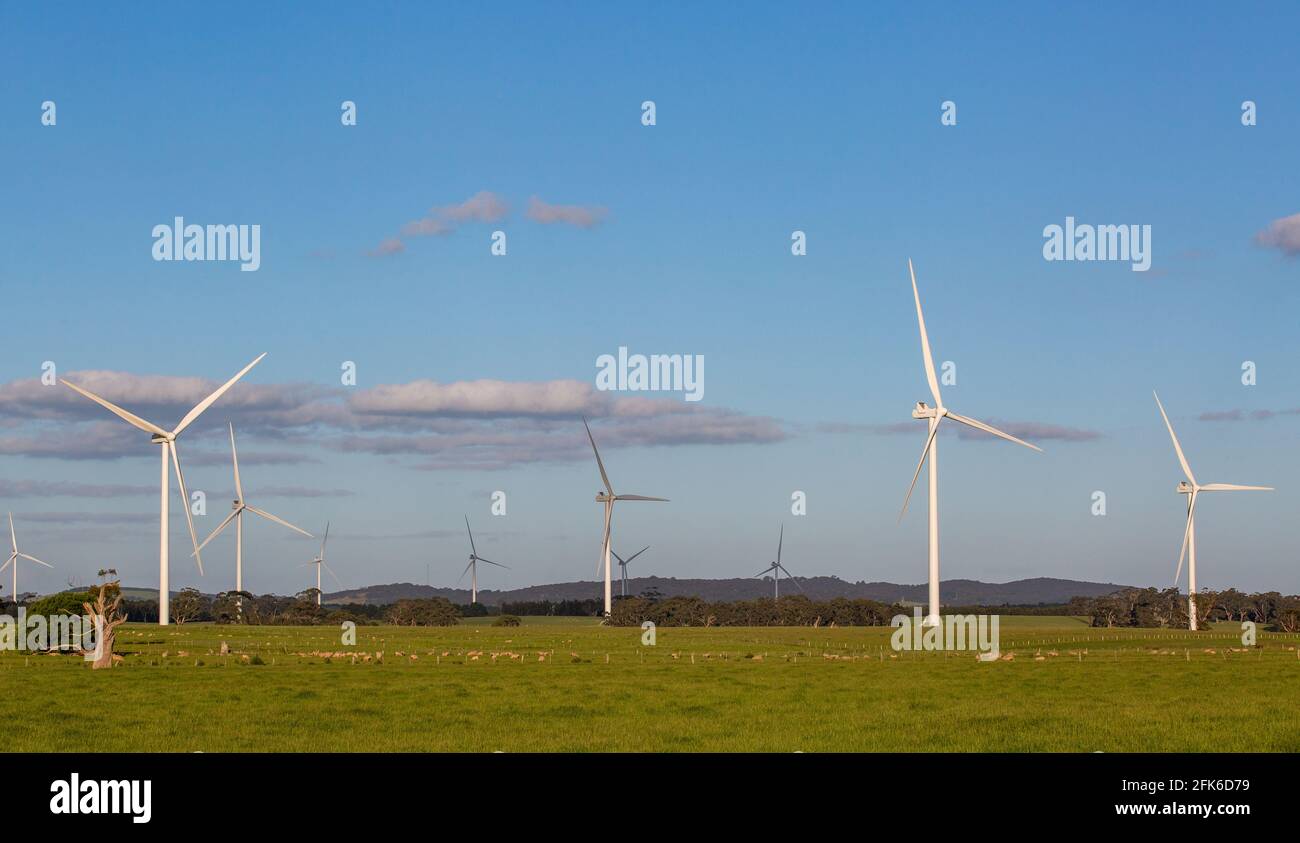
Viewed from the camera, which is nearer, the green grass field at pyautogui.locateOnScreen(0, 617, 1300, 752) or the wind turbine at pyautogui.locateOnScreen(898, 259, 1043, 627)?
the green grass field at pyautogui.locateOnScreen(0, 617, 1300, 752)

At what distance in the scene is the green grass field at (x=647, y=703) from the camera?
40.1m

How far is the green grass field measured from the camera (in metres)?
40.1

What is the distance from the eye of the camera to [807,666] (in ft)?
261

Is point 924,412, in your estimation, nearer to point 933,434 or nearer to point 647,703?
point 933,434

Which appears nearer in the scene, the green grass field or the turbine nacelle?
the green grass field

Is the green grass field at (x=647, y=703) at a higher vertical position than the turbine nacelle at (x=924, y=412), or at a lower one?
lower

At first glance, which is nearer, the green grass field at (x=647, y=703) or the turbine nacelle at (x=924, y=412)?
the green grass field at (x=647, y=703)

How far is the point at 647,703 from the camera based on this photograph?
52.2m

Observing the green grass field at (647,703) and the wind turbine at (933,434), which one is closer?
the green grass field at (647,703)

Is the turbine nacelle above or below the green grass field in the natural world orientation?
above

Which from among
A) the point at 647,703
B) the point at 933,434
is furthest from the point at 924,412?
the point at 647,703
